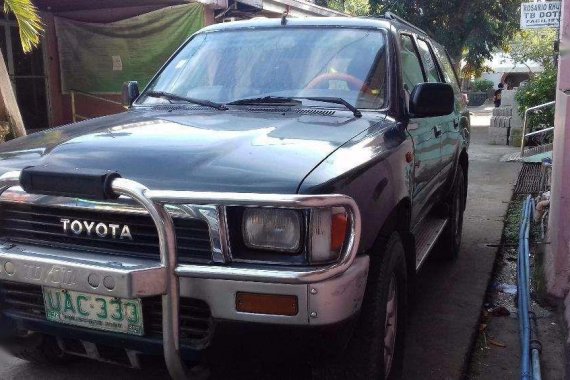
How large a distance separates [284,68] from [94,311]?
188cm

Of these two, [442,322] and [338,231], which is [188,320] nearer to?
[338,231]

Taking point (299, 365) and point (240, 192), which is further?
point (299, 365)

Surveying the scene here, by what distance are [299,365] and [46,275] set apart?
98 centimetres

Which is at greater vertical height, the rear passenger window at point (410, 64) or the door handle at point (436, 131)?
the rear passenger window at point (410, 64)

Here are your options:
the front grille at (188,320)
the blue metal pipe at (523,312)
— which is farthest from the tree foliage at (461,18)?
the front grille at (188,320)

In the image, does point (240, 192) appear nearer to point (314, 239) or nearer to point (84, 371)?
point (314, 239)

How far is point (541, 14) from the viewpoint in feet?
27.8

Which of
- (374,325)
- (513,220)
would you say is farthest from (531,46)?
(374,325)

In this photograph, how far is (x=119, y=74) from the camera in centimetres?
1112

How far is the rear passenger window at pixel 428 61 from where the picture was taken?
450cm

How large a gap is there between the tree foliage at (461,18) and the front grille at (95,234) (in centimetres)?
1938

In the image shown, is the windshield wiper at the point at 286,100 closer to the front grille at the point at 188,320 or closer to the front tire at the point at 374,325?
the front tire at the point at 374,325

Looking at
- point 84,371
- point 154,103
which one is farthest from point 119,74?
point 84,371

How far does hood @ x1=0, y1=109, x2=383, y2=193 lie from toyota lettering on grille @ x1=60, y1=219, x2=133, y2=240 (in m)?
0.20
